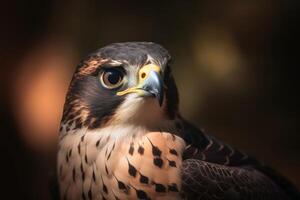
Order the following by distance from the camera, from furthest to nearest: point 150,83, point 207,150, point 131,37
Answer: point 131,37
point 207,150
point 150,83

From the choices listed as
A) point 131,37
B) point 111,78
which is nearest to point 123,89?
point 111,78

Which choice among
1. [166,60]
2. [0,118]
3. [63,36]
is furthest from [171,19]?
[0,118]

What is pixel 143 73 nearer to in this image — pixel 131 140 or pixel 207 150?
pixel 131 140

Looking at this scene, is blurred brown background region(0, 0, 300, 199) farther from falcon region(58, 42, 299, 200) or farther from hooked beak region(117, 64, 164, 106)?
hooked beak region(117, 64, 164, 106)

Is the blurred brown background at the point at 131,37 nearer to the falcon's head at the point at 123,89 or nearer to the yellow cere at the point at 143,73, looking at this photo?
the falcon's head at the point at 123,89

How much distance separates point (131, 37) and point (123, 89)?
30cm

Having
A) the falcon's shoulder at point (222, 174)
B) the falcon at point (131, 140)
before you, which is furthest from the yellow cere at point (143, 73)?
the falcon's shoulder at point (222, 174)

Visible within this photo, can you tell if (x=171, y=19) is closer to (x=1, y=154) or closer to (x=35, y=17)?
(x=35, y=17)

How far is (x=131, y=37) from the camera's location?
154 cm

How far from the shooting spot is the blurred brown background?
1647mm

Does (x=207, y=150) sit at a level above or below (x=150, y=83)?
below

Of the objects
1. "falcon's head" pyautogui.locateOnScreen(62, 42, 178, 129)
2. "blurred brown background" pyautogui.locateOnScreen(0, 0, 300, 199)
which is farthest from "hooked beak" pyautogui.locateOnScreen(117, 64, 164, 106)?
"blurred brown background" pyautogui.locateOnScreen(0, 0, 300, 199)

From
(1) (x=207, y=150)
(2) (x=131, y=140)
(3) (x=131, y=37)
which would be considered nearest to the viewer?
(2) (x=131, y=140)

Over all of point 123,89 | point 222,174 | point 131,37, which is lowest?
point 222,174
